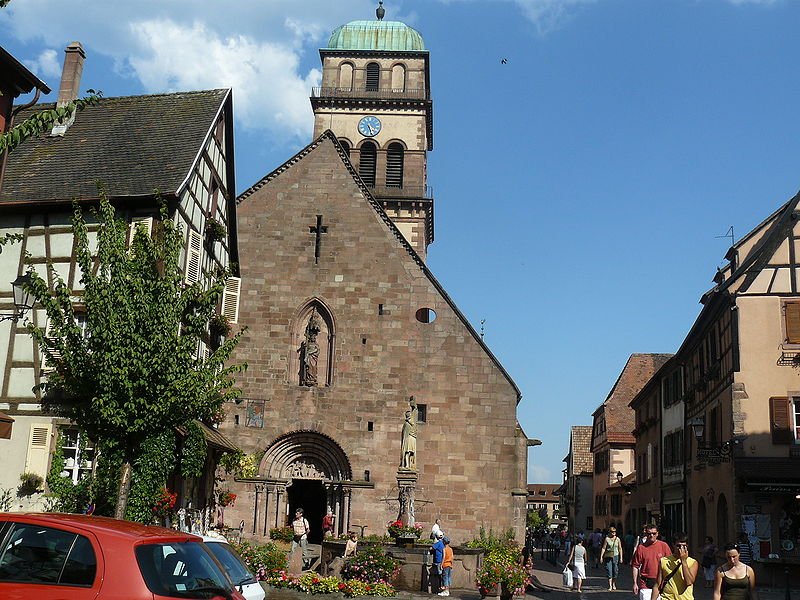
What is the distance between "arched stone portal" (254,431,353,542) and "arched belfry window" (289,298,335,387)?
1.62 meters

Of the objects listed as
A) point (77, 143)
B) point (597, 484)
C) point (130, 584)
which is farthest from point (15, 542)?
point (597, 484)

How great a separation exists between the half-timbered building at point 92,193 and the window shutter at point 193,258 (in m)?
0.02

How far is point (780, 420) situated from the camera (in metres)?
22.6

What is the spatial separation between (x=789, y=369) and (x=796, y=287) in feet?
7.02

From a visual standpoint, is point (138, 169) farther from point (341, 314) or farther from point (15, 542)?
point (15, 542)

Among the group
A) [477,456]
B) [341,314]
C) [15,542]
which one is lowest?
[15,542]

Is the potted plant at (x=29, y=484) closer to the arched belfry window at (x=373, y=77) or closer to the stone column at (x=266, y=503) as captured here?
the stone column at (x=266, y=503)

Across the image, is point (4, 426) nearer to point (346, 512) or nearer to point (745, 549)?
point (346, 512)

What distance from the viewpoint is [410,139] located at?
40875 millimetres

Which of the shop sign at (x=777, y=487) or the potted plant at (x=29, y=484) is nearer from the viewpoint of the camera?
the potted plant at (x=29, y=484)

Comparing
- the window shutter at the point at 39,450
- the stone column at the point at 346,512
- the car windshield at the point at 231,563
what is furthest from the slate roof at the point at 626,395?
the car windshield at the point at 231,563

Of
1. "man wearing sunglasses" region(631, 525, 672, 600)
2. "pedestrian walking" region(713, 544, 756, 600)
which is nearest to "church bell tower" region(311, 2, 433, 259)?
"man wearing sunglasses" region(631, 525, 672, 600)

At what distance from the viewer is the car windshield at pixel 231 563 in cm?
831

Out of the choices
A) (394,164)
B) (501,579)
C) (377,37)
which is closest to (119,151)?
(501,579)
